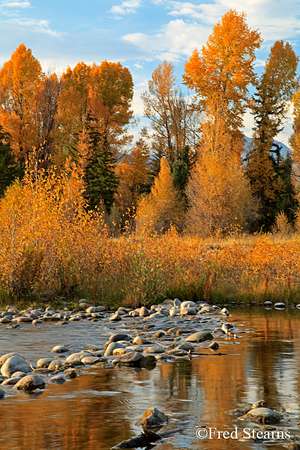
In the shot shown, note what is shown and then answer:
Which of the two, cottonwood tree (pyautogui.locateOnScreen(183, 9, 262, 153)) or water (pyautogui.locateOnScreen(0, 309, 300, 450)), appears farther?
cottonwood tree (pyautogui.locateOnScreen(183, 9, 262, 153))

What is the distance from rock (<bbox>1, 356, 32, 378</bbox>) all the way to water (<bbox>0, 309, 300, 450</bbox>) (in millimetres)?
470

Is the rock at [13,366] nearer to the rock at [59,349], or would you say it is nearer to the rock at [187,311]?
the rock at [59,349]

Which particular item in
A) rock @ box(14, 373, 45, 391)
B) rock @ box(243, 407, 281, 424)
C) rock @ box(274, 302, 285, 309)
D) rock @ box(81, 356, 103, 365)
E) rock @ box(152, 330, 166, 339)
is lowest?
rock @ box(274, 302, 285, 309)

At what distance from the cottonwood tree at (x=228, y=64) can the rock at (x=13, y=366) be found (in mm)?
27273

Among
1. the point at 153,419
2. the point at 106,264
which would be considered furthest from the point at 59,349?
the point at 106,264

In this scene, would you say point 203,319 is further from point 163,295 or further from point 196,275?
point 196,275

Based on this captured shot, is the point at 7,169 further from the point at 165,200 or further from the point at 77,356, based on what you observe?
the point at 77,356

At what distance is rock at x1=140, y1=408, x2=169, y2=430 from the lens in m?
3.41

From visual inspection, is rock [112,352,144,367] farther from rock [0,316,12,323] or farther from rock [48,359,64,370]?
rock [0,316,12,323]

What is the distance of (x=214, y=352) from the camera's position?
6.03 m

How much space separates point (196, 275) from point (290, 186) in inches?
1033

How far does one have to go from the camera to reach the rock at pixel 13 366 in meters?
4.92

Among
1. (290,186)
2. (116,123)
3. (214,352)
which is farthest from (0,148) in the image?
(214,352)

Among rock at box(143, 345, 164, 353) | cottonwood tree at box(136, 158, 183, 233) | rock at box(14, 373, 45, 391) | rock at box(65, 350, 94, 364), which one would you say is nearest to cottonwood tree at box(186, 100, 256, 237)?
cottonwood tree at box(136, 158, 183, 233)
